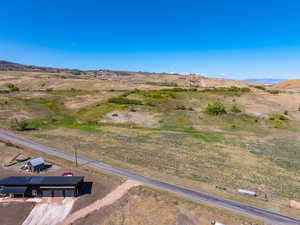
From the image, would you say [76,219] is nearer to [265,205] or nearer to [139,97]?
[265,205]

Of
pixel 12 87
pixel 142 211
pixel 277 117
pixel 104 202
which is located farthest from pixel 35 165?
pixel 12 87

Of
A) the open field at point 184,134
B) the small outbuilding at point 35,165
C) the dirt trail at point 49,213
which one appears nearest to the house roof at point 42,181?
the dirt trail at point 49,213

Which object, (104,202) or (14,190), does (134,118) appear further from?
(14,190)

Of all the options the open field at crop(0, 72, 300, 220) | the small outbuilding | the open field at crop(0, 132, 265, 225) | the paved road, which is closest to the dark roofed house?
the open field at crop(0, 132, 265, 225)

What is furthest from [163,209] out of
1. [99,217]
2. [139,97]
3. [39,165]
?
[139,97]

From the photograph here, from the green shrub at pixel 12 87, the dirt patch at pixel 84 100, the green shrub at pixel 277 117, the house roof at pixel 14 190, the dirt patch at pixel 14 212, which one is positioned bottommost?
the dirt patch at pixel 14 212

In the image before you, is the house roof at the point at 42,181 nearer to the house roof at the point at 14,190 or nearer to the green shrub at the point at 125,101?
the house roof at the point at 14,190
